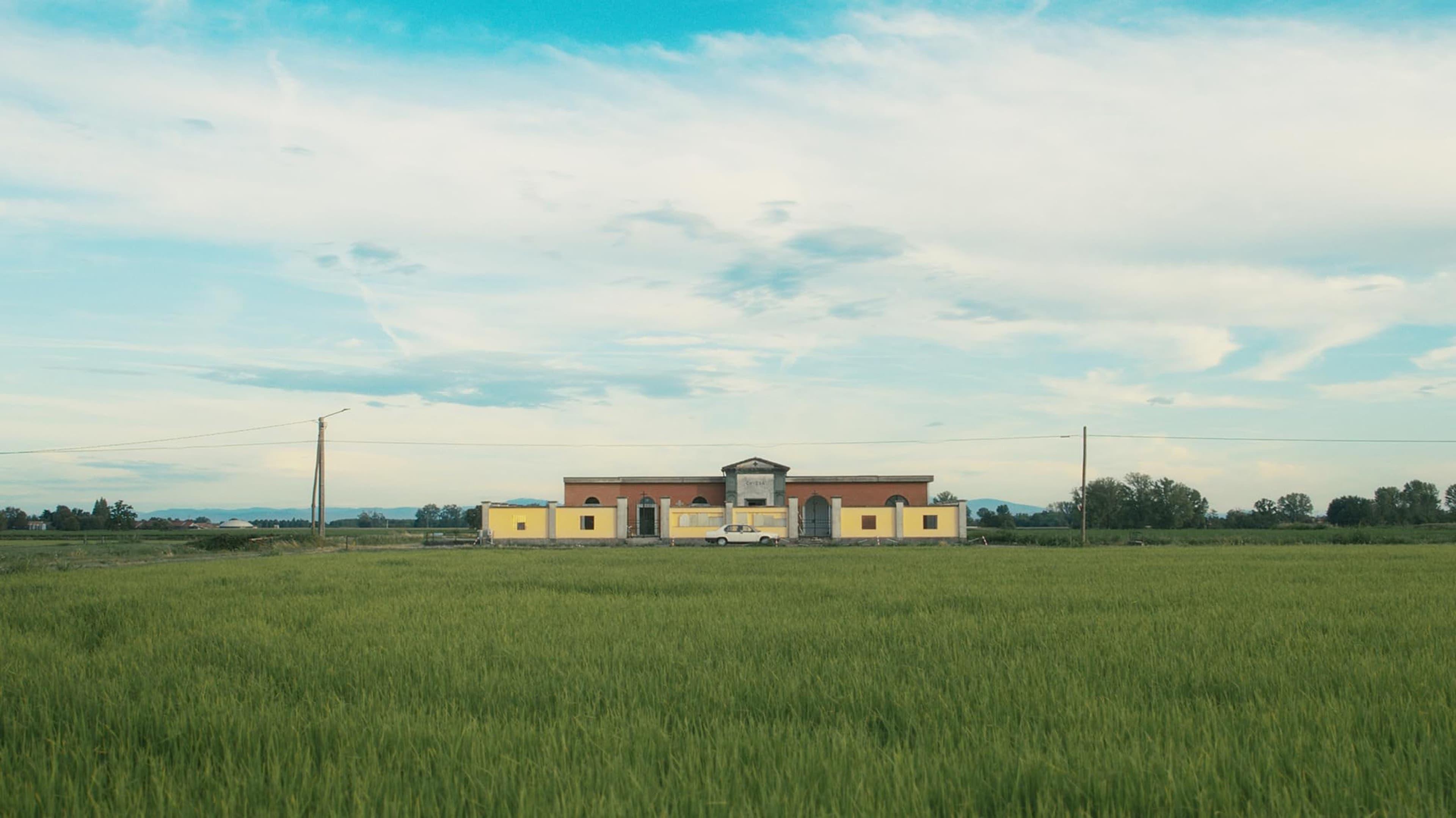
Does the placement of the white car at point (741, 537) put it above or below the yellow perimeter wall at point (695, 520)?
below

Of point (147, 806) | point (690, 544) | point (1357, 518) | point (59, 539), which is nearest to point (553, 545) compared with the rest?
point (690, 544)

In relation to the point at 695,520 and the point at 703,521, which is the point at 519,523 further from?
the point at 703,521

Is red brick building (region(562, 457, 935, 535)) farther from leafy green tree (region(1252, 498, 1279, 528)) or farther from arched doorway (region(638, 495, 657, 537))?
leafy green tree (region(1252, 498, 1279, 528))

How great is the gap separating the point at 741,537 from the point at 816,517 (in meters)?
7.86

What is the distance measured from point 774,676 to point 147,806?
3.77 m

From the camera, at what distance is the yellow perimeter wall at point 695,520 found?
49.7 m

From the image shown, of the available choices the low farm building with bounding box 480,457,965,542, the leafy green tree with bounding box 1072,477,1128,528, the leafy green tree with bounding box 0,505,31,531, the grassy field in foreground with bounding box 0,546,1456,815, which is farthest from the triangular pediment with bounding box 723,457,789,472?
the leafy green tree with bounding box 0,505,31,531

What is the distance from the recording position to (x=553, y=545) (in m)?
45.8

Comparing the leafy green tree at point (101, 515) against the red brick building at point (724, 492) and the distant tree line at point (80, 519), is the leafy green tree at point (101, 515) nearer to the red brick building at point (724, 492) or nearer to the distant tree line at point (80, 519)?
the distant tree line at point (80, 519)

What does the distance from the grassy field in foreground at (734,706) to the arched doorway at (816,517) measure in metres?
39.5

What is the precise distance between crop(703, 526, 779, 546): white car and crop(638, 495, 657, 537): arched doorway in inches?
230

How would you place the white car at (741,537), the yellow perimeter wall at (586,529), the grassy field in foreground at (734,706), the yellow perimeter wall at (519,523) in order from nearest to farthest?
the grassy field in foreground at (734,706)
the white car at (741,537)
the yellow perimeter wall at (519,523)
the yellow perimeter wall at (586,529)

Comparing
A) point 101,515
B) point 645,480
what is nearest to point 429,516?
point 101,515

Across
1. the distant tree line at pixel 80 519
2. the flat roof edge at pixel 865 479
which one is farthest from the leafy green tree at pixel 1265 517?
the distant tree line at pixel 80 519
